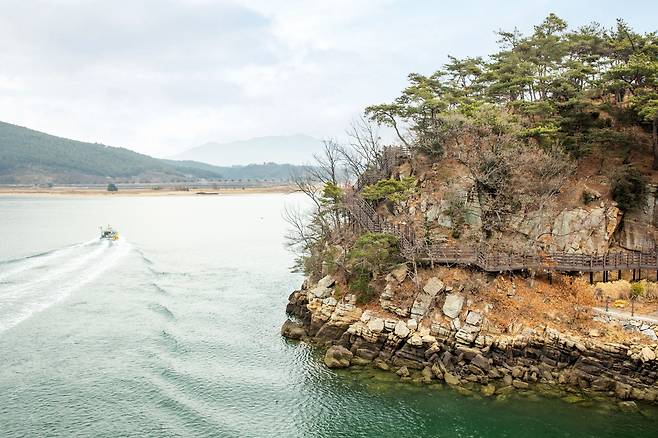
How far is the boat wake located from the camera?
43.7m

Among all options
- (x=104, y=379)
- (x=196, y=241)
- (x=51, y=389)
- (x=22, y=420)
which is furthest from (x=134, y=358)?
(x=196, y=241)

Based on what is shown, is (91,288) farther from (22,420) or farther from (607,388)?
(607,388)

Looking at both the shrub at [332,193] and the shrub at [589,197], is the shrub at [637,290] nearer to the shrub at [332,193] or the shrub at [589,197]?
the shrub at [589,197]

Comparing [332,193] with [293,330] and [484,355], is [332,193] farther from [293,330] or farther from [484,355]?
[484,355]

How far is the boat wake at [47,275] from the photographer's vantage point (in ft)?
144

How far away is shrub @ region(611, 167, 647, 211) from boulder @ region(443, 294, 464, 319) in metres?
14.1

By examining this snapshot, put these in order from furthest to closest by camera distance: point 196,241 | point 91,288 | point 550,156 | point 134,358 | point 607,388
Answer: point 196,241
point 91,288
point 550,156
point 134,358
point 607,388

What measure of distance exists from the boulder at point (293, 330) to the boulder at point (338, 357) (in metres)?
4.09

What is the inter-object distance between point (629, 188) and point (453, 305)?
15.8 metres

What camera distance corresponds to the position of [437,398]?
28094mm

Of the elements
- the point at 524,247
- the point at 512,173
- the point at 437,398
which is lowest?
the point at 437,398

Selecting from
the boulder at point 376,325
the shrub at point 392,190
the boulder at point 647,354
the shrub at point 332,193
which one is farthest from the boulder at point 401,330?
the boulder at point 647,354

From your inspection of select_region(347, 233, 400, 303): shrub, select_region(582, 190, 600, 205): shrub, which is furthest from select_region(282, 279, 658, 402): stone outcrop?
select_region(582, 190, 600, 205): shrub

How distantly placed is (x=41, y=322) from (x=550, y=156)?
41.7 metres
